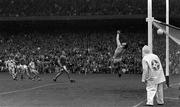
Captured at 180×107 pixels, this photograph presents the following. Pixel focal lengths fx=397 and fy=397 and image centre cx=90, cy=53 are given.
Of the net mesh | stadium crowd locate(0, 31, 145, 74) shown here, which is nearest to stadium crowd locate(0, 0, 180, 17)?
stadium crowd locate(0, 31, 145, 74)

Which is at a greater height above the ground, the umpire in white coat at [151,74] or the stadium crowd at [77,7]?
the stadium crowd at [77,7]

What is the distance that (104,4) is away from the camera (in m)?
39.8

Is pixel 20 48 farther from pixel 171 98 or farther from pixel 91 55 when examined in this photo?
pixel 171 98

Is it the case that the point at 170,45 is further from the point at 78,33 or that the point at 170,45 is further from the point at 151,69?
the point at 78,33

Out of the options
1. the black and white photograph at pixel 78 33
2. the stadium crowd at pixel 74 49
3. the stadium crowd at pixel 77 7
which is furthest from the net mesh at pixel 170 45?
the stadium crowd at pixel 77 7

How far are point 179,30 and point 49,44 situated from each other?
27.8 meters

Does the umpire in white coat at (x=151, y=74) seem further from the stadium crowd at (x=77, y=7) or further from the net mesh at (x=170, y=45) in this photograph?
the stadium crowd at (x=77, y=7)

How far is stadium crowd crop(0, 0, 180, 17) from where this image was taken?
39062 millimetres

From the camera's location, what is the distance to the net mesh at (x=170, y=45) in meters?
14.5

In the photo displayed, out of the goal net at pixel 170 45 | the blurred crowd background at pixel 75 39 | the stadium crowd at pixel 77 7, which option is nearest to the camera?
the goal net at pixel 170 45

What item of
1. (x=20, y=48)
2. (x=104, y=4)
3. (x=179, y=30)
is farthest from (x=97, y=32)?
(x=179, y=30)

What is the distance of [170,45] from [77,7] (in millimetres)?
24232

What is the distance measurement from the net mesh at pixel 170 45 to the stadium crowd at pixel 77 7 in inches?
805

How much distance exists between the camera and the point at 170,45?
17141mm
